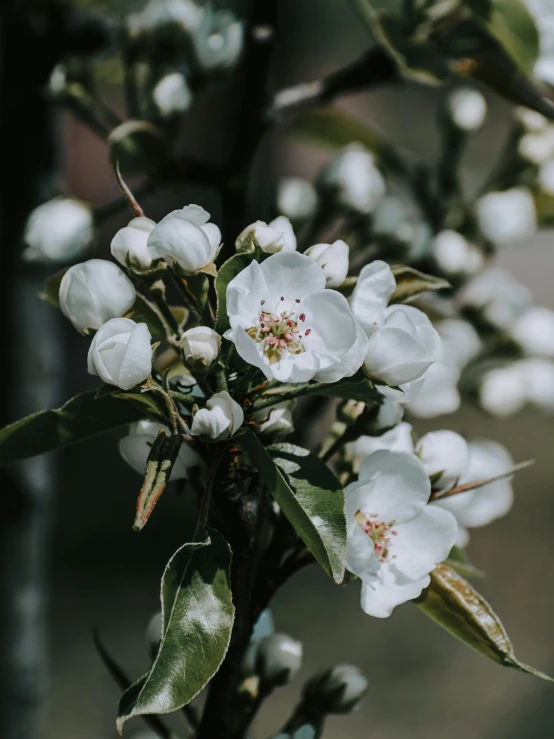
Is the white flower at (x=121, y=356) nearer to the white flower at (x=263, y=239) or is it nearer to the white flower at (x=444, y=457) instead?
the white flower at (x=263, y=239)

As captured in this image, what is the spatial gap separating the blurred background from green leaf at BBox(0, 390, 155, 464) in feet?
3.79

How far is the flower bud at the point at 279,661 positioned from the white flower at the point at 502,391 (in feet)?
1.51

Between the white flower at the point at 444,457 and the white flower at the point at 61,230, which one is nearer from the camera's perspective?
the white flower at the point at 444,457

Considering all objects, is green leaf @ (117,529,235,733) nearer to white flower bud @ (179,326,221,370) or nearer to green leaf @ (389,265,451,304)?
white flower bud @ (179,326,221,370)

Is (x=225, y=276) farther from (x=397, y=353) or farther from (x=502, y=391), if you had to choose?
(x=502, y=391)

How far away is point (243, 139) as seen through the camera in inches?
36.7

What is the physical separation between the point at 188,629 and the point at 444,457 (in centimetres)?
23

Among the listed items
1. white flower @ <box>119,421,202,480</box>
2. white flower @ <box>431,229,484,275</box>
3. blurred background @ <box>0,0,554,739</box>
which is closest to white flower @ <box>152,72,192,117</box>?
white flower @ <box>431,229,484,275</box>

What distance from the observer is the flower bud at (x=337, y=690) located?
73 cm

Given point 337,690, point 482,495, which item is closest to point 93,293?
point 337,690

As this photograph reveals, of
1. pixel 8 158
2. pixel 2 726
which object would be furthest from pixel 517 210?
pixel 2 726

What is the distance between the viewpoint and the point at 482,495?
35.3 inches

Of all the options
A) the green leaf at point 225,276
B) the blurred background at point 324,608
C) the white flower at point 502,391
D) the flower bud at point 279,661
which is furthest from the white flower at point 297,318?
the blurred background at point 324,608

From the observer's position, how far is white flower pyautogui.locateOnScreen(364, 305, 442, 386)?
55 cm
